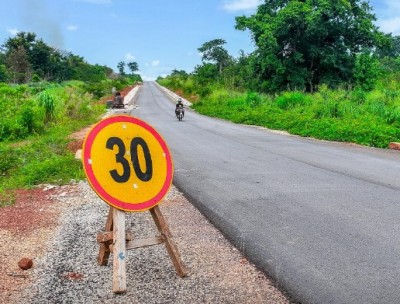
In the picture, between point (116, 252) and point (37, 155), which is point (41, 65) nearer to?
point (37, 155)

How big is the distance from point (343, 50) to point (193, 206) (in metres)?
30.4

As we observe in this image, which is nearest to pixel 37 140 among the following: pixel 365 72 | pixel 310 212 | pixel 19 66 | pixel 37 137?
pixel 37 137

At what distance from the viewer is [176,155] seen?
1149cm

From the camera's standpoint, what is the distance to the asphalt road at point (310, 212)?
396 cm

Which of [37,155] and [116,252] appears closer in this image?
[116,252]

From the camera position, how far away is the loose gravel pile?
11.7 feet

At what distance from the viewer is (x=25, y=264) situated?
4125 mm

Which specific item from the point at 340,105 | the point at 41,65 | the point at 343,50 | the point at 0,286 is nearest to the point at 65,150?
the point at 0,286

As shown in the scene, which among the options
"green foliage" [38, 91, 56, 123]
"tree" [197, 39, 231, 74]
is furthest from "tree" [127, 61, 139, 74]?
"green foliage" [38, 91, 56, 123]

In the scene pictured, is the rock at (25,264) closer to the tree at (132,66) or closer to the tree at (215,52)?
the tree at (215,52)

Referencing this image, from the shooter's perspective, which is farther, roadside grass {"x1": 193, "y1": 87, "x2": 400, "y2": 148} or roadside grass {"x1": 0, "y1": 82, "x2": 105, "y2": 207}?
roadside grass {"x1": 193, "y1": 87, "x2": 400, "y2": 148}

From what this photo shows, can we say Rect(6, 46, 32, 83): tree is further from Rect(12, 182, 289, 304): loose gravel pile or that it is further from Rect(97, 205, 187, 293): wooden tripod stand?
Rect(97, 205, 187, 293): wooden tripod stand

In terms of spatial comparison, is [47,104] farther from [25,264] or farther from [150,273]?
[150,273]

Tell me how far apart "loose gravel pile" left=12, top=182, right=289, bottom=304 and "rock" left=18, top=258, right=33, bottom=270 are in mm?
69
